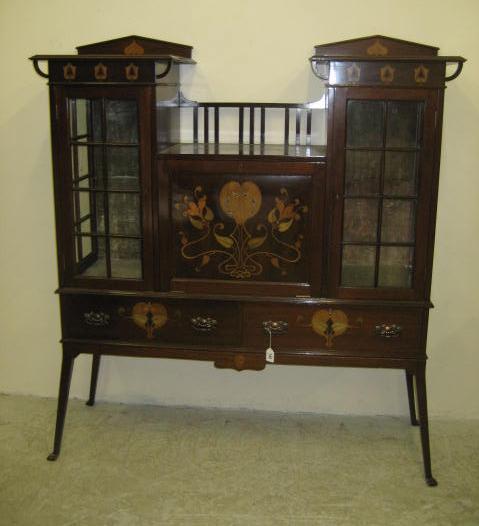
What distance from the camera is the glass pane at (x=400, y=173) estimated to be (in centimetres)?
241

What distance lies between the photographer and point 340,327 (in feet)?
8.30

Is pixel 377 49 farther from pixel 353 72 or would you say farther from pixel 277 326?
pixel 277 326

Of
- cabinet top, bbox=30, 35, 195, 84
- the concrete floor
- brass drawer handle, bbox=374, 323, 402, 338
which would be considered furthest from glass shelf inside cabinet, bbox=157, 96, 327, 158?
the concrete floor

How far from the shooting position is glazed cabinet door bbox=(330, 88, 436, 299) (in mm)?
2350

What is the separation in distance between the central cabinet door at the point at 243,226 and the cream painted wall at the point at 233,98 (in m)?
0.53

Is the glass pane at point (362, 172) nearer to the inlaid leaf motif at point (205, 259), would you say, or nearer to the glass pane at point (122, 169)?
the inlaid leaf motif at point (205, 259)

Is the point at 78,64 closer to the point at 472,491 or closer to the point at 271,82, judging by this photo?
the point at 271,82

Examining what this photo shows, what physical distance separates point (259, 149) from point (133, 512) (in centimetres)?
140

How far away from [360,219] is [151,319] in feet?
2.87

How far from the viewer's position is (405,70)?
2.31 metres

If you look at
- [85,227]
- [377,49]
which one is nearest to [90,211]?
[85,227]

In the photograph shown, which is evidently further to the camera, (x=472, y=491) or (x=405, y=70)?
(x=472, y=491)

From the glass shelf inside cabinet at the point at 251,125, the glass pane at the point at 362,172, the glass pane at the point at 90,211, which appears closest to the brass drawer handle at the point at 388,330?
the glass pane at the point at 362,172

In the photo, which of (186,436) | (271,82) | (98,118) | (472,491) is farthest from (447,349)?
(98,118)
